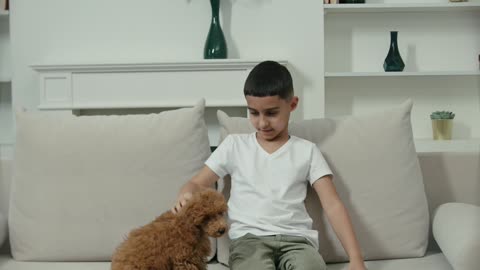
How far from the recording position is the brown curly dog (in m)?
1.31

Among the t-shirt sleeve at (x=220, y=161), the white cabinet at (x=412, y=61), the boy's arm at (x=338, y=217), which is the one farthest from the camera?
the white cabinet at (x=412, y=61)

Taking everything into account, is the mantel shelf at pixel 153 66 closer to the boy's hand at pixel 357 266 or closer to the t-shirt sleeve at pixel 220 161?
the t-shirt sleeve at pixel 220 161

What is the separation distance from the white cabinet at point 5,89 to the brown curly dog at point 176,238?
2765 millimetres

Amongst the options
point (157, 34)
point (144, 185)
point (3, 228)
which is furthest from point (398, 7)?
point (3, 228)

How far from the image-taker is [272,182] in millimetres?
1628

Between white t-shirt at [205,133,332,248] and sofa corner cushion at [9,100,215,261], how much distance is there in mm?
131

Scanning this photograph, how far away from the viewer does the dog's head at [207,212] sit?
4.35 ft

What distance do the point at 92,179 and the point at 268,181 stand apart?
0.52 meters

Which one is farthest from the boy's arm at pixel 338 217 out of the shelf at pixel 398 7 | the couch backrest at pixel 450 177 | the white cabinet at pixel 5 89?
→ the white cabinet at pixel 5 89

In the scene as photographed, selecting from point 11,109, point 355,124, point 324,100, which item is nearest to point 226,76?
point 324,100

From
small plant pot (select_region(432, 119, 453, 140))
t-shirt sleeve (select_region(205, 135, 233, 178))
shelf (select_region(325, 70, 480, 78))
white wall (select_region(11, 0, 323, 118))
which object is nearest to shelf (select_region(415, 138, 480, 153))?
small plant pot (select_region(432, 119, 453, 140))

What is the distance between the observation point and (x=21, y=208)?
5.65 ft

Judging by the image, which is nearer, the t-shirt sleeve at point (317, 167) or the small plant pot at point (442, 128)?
the t-shirt sleeve at point (317, 167)

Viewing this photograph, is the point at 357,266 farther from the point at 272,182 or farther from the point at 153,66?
the point at 153,66
